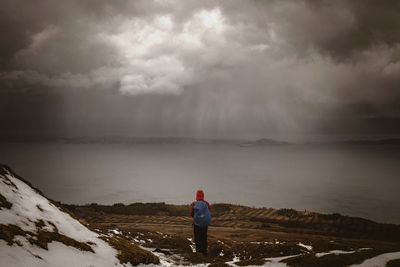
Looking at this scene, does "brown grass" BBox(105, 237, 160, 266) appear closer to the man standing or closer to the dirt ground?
the dirt ground

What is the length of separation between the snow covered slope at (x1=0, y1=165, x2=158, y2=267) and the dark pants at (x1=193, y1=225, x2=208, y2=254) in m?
3.62

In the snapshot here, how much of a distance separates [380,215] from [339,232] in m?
89.8

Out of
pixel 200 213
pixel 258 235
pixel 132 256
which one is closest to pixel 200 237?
pixel 200 213

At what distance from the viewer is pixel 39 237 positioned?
11.9 metres

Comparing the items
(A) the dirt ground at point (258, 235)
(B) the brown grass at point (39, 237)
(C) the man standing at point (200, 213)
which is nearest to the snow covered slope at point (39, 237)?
(B) the brown grass at point (39, 237)

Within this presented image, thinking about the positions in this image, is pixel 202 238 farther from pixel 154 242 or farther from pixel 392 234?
pixel 392 234

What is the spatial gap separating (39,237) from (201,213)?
8.51 meters

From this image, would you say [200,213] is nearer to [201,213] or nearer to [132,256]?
[201,213]

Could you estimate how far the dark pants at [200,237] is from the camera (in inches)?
720

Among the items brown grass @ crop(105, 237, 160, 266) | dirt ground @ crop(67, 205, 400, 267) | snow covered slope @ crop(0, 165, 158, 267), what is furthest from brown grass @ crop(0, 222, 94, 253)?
dirt ground @ crop(67, 205, 400, 267)

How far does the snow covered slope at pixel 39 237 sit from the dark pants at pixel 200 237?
3.62 m

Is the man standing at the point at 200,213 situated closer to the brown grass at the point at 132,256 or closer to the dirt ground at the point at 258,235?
the dirt ground at the point at 258,235

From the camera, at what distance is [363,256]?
14906 mm

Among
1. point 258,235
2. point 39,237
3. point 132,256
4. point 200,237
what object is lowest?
point 258,235
